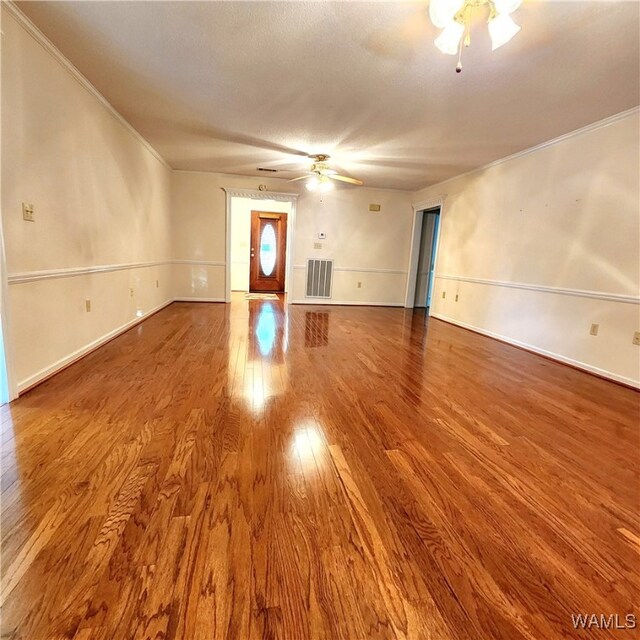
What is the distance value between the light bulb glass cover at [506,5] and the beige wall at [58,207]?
8.67 ft

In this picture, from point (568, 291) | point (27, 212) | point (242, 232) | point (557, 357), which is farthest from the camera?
point (242, 232)

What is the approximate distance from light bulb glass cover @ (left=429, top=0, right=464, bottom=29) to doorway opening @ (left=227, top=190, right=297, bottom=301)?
6756 millimetres

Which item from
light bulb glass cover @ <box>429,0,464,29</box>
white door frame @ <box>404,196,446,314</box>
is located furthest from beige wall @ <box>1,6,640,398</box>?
light bulb glass cover @ <box>429,0,464,29</box>

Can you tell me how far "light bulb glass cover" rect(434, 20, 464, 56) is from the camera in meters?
1.77

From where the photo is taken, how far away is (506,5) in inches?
62.8

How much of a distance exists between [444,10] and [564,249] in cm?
283

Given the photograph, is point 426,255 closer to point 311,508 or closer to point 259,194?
point 259,194

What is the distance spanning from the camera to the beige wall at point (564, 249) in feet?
9.78

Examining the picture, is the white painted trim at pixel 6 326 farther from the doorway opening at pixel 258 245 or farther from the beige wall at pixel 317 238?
the doorway opening at pixel 258 245

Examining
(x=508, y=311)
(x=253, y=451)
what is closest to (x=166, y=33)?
(x=253, y=451)

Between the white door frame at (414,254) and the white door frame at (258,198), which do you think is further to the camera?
the white door frame at (414,254)

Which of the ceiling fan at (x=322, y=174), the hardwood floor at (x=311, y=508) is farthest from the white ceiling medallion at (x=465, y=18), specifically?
the ceiling fan at (x=322, y=174)

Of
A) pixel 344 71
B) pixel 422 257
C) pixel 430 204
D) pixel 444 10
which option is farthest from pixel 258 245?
pixel 444 10

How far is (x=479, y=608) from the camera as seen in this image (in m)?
0.99
